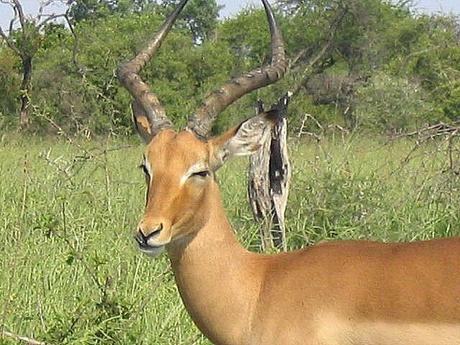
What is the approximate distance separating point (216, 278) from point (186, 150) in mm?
575

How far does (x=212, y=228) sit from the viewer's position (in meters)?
4.02

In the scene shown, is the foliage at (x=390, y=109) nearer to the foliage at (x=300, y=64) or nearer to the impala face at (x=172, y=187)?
the foliage at (x=300, y=64)

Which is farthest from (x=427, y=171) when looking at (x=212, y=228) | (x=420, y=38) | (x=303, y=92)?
(x=420, y=38)

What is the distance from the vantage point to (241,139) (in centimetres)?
416

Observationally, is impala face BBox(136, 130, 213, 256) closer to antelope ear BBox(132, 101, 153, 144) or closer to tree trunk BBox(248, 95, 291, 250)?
antelope ear BBox(132, 101, 153, 144)

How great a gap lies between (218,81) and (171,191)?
1687 centimetres

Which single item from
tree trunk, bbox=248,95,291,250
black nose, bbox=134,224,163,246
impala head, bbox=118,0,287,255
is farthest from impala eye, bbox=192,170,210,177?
tree trunk, bbox=248,95,291,250

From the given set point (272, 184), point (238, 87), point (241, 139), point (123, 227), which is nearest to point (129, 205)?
point (123, 227)

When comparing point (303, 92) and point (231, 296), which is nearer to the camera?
point (231, 296)

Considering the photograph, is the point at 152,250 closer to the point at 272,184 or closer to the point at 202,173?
the point at 202,173

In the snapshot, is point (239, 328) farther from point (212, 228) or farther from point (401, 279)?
point (401, 279)

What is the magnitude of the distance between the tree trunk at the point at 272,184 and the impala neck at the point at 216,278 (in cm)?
250

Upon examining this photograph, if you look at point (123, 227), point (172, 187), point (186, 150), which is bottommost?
point (123, 227)

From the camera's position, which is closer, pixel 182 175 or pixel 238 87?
pixel 182 175
